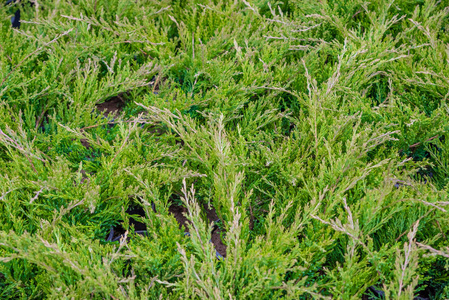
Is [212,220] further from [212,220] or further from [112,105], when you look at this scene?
[112,105]

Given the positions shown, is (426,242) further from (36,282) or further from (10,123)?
(10,123)

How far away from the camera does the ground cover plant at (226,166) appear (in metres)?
1.47

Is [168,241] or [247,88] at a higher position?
[247,88]

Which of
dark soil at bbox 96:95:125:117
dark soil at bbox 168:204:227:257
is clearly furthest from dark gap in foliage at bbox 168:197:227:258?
dark soil at bbox 96:95:125:117

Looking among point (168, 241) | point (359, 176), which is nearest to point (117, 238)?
point (168, 241)

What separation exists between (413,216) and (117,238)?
4.83ft

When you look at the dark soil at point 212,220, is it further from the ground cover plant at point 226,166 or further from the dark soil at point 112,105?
the dark soil at point 112,105

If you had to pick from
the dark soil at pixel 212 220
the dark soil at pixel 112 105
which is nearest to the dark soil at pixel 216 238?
the dark soil at pixel 212 220

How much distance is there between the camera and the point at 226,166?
1.72m

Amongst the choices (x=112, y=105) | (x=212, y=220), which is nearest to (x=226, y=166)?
(x=212, y=220)

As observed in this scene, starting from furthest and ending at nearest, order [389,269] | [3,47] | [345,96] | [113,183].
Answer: [3,47]
[345,96]
[113,183]
[389,269]

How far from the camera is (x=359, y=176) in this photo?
171cm

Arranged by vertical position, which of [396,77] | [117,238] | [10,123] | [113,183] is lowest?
[117,238]

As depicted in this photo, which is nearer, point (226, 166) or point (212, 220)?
point (226, 166)
